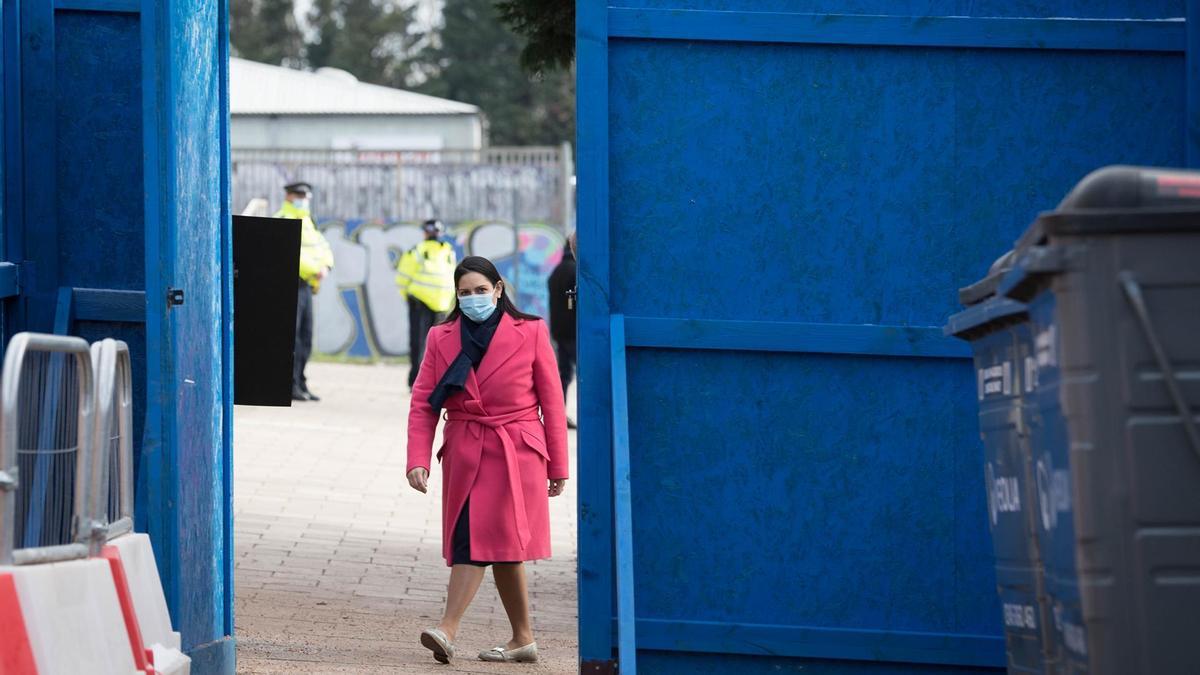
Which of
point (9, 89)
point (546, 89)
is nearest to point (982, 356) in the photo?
point (9, 89)

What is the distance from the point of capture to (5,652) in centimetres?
400

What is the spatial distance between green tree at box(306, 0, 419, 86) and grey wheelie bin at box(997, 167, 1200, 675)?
67894 mm

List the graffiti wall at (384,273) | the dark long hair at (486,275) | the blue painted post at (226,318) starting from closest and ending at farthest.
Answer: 1. the blue painted post at (226,318)
2. the dark long hair at (486,275)
3. the graffiti wall at (384,273)

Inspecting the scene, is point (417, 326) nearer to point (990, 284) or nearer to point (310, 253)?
point (310, 253)

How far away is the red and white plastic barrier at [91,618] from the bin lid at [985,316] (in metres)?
2.53

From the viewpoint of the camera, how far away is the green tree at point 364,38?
70.6 m

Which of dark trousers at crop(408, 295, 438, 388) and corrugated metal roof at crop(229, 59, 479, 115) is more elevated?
corrugated metal roof at crop(229, 59, 479, 115)

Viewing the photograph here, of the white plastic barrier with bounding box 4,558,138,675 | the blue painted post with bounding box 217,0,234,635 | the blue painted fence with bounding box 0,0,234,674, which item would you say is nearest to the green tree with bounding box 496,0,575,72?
the blue painted post with bounding box 217,0,234,635

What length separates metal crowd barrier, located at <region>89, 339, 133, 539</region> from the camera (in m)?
4.66

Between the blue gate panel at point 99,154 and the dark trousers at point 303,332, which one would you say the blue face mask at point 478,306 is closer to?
the blue gate panel at point 99,154

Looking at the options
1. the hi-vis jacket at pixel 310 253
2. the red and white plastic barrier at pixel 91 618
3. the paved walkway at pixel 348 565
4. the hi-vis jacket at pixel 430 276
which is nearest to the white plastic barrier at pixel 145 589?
the red and white plastic barrier at pixel 91 618

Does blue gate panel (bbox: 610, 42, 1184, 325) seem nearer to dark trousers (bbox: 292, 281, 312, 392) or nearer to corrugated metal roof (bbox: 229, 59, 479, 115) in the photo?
dark trousers (bbox: 292, 281, 312, 392)

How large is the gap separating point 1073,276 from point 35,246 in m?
4.19

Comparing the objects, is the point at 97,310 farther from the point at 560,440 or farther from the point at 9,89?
the point at 560,440
